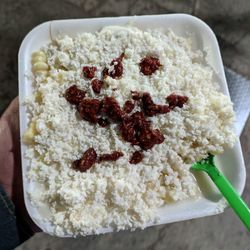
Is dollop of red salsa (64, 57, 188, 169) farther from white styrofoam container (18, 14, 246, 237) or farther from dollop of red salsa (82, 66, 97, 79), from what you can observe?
white styrofoam container (18, 14, 246, 237)

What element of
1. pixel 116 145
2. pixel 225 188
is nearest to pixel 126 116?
pixel 116 145

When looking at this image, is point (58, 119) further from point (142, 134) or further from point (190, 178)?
point (190, 178)

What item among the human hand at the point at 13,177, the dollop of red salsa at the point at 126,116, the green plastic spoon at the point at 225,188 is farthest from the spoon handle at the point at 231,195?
the human hand at the point at 13,177

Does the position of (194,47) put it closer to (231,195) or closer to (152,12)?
(231,195)

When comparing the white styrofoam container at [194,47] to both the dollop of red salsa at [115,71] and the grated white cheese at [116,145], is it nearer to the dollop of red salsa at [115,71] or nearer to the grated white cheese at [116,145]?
the grated white cheese at [116,145]

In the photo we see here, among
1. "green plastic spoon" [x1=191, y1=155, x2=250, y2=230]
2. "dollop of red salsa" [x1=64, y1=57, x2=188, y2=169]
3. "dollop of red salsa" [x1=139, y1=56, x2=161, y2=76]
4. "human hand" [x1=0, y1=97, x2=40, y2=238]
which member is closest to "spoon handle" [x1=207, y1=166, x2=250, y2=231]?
"green plastic spoon" [x1=191, y1=155, x2=250, y2=230]

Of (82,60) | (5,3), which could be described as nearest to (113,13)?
(5,3)

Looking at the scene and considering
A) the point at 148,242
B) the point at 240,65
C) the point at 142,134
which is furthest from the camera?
the point at 240,65

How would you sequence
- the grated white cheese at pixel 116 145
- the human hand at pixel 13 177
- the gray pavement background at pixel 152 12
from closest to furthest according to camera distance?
the grated white cheese at pixel 116 145 < the human hand at pixel 13 177 < the gray pavement background at pixel 152 12
